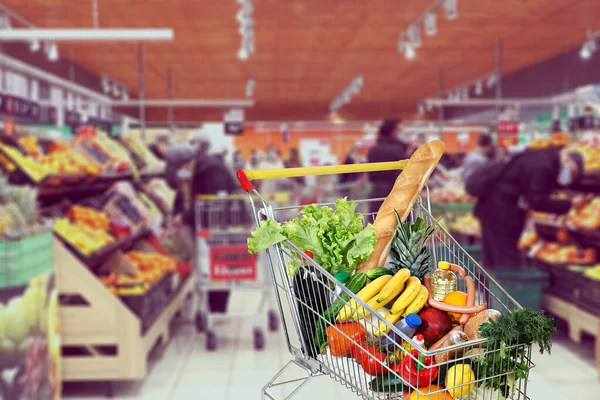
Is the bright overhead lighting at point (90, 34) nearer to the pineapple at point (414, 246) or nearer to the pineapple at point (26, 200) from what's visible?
the pineapple at point (26, 200)

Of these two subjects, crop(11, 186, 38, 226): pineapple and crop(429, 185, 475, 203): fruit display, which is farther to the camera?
crop(429, 185, 475, 203): fruit display

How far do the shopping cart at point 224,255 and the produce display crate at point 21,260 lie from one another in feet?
5.54

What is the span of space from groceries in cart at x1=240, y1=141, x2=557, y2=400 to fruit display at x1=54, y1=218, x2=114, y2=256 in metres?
3.18

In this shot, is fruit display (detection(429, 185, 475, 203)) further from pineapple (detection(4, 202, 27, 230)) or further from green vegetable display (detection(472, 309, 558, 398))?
green vegetable display (detection(472, 309, 558, 398))

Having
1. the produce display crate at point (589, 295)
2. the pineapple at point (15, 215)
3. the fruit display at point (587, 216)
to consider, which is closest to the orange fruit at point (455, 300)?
the pineapple at point (15, 215)

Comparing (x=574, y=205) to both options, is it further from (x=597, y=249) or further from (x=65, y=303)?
(x=65, y=303)

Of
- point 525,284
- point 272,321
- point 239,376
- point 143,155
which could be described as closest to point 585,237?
point 525,284

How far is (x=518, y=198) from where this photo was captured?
5480mm

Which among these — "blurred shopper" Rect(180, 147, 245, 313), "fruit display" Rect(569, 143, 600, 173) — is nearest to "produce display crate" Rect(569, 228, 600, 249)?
"fruit display" Rect(569, 143, 600, 173)

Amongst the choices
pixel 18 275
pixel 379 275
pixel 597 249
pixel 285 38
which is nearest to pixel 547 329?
pixel 379 275

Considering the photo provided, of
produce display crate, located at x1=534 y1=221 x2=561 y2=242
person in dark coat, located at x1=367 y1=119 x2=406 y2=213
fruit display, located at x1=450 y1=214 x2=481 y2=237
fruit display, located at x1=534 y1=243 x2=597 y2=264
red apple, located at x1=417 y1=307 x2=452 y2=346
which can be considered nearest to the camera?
red apple, located at x1=417 y1=307 x2=452 y2=346

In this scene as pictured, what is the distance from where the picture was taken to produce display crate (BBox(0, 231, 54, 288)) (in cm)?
339

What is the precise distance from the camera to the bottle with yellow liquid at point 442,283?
52.9 inches

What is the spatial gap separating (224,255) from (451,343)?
13.6ft
